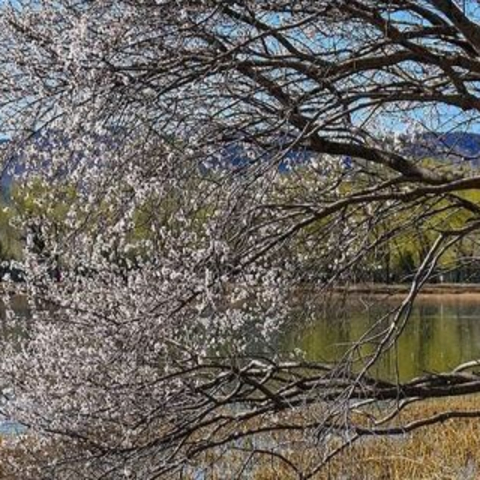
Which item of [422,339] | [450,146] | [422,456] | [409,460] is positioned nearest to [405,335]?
[422,339]

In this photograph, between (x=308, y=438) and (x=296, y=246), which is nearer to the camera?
(x=308, y=438)

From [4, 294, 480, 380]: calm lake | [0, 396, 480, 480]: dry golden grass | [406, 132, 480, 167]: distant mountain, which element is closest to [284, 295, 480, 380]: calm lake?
[4, 294, 480, 380]: calm lake

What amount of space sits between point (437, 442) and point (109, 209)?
843 centimetres

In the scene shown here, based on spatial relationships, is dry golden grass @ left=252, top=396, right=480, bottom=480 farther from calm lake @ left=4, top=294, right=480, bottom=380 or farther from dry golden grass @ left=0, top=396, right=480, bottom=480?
calm lake @ left=4, top=294, right=480, bottom=380

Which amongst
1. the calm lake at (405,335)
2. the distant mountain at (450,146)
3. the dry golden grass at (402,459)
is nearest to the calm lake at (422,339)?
the calm lake at (405,335)

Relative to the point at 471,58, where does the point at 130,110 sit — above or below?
below

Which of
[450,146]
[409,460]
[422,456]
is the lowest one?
[422,456]

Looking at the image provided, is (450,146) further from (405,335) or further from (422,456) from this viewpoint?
(405,335)

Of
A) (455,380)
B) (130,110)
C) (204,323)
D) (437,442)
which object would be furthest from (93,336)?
(437,442)

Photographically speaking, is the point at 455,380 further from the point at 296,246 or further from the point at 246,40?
the point at 246,40

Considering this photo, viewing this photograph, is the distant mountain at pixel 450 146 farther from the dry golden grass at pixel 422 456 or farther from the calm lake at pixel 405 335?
the dry golden grass at pixel 422 456

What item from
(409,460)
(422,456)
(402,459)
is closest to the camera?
(409,460)

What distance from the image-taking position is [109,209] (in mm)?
4445

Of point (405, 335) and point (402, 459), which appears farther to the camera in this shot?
point (405, 335)
